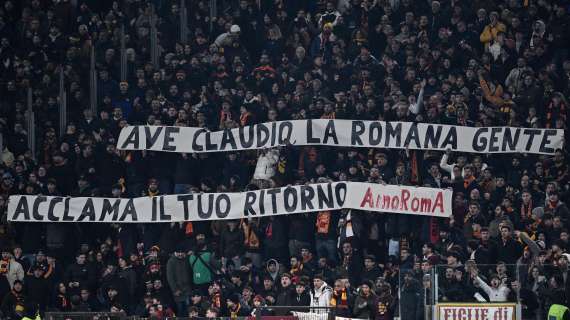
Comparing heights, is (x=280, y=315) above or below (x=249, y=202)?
below

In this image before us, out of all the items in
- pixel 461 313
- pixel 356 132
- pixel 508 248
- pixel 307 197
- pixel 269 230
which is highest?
pixel 356 132

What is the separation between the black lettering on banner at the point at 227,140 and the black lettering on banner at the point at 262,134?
1.70 feet

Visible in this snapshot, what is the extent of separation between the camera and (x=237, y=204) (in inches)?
1191

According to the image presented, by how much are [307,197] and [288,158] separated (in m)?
1.42

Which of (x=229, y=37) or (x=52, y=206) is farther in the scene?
(x=229, y=37)

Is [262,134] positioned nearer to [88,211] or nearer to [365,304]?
[88,211]

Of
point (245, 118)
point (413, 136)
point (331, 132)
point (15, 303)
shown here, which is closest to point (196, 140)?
point (245, 118)

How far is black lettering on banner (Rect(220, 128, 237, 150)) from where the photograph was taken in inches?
1238

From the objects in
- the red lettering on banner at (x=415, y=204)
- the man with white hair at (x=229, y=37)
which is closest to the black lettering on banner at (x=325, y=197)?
the red lettering on banner at (x=415, y=204)

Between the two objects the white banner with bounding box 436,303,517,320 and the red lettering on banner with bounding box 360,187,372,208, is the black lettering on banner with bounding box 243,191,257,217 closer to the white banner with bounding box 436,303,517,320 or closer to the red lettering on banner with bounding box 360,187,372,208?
the red lettering on banner with bounding box 360,187,372,208

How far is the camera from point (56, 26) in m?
35.9

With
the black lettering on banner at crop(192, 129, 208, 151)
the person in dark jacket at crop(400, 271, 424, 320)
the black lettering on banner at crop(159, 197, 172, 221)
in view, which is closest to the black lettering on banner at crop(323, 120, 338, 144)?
the black lettering on banner at crop(192, 129, 208, 151)

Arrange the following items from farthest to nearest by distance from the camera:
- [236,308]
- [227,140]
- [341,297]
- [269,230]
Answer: [227,140] → [269,230] → [236,308] → [341,297]

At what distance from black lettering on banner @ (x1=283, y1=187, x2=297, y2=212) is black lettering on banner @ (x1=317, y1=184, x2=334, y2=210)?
1.64ft
